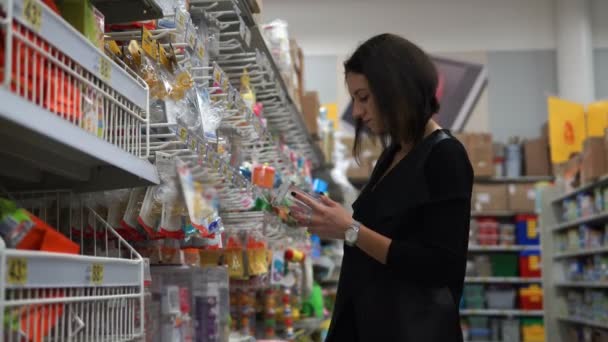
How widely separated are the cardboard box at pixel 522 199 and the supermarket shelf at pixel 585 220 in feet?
2.30

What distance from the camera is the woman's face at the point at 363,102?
1.80m

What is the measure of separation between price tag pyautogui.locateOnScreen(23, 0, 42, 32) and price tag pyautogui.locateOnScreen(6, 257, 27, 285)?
33cm

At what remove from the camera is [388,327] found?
5.72 ft

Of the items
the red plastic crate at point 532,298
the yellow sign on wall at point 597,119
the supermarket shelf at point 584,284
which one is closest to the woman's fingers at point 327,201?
the supermarket shelf at point 584,284

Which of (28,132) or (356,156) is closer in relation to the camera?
(28,132)

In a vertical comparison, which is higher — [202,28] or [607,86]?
[607,86]

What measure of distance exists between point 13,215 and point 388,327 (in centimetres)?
94

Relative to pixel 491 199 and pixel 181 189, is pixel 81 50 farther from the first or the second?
pixel 491 199

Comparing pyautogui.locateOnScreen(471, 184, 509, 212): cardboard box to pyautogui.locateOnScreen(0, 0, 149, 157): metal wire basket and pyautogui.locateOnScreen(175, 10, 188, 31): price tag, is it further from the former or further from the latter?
pyautogui.locateOnScreen(0, 0, 149, 157): metal wire basket

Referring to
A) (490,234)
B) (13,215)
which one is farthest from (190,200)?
(490,234)

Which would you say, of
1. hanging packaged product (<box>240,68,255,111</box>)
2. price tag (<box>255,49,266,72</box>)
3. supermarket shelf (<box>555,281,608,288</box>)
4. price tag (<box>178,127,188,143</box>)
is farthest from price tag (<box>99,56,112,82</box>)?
supermarket shelf (<box>555,281,608,288</box>)

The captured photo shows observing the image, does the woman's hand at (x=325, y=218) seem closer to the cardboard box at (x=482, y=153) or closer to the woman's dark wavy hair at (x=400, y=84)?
the woman's dark wavy hair at (x=400, y=84)

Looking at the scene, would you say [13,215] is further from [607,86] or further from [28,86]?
[607,86]

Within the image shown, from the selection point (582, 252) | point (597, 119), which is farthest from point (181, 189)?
point (597, 119)
